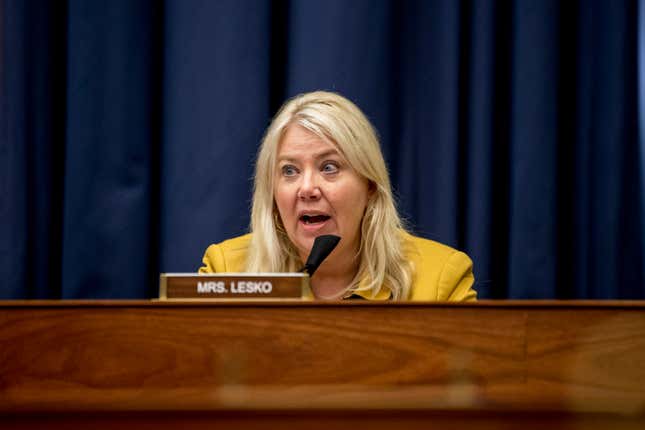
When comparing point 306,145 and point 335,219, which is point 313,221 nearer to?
point 335,219

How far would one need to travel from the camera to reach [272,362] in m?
0.80

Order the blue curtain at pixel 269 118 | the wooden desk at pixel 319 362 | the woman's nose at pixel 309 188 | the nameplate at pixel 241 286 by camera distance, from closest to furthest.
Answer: the wooden desk at pixel 319 362
the nameplate at pixel 241 286
the woman's nose at pixel 309 188
the blue curtain at pixel 269 118

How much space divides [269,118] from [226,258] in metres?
0.50

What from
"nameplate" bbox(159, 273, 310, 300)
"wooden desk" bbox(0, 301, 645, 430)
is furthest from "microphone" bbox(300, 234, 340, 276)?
"wooden desk" bbox(0, 301, 645, 430)

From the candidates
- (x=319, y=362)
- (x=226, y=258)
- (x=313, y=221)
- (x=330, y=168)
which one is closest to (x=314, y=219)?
(x=313, y=221)

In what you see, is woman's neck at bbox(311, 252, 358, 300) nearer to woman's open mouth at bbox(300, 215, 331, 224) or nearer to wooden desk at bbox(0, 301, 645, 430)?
woman's open mouth at bbox(300, 215, 331, 224)

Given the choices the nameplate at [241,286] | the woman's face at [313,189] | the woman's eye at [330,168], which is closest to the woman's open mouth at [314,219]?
the woman's face at [313,189]

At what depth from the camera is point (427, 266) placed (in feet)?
5.48

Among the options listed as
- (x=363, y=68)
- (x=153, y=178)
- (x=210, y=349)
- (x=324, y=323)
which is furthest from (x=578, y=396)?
(x=153, y=178)

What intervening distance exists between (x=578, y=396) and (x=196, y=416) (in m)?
0.46

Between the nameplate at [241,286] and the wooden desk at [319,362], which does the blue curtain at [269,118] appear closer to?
the nameplate at [241,286]

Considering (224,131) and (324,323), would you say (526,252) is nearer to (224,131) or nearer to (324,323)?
(224,131)

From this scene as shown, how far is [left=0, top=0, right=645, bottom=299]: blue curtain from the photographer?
6.17ft

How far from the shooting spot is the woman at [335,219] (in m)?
1.62
